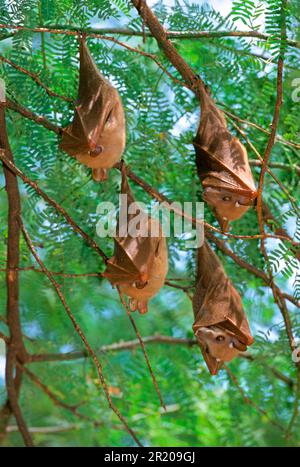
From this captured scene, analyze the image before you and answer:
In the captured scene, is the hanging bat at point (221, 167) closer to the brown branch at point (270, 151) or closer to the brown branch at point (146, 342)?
the brown branch at point (270, 151)

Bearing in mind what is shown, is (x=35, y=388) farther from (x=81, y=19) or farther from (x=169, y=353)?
(x=81, y=19)

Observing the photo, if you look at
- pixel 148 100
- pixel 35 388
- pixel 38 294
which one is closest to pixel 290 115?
pixel 148 100

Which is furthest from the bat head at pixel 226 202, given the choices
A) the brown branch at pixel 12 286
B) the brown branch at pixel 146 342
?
the brown branch at pixel 146 342

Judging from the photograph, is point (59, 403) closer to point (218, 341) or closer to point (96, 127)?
point (218, 341)

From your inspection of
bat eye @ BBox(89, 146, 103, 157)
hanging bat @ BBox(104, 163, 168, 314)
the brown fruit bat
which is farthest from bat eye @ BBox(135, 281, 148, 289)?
bat eye @ BBox(89, 146, 103, 157)

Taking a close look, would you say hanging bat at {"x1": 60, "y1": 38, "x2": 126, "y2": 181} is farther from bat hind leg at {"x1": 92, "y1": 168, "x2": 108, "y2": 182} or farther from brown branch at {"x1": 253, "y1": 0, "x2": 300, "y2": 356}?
brown branch at {"x1": 253, "y1": 0, "x2": 300, "y2": 356}

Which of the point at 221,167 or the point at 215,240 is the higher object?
the point at 221,167

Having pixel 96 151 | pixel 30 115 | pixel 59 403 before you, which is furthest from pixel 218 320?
pixel 59 403
